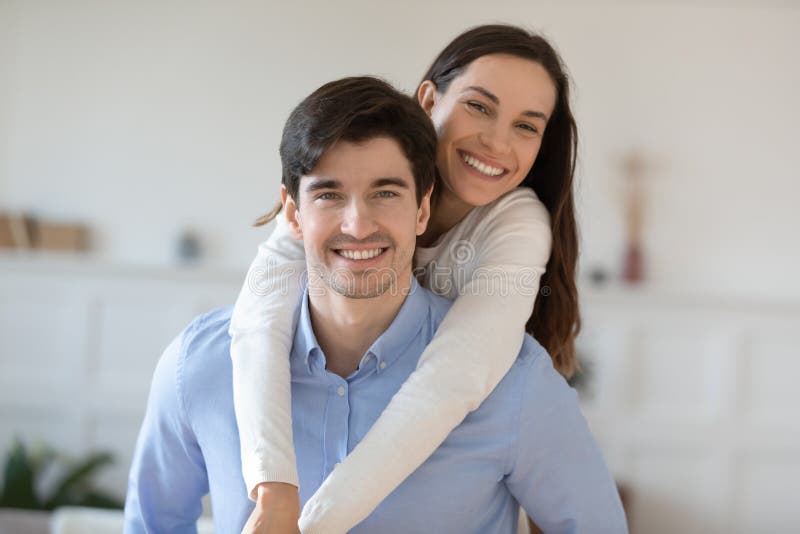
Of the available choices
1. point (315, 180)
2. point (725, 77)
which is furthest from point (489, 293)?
point (725, 77)

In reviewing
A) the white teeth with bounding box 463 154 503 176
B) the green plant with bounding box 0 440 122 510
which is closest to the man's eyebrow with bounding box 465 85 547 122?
the white teeth with bounding box 463 154 503 176

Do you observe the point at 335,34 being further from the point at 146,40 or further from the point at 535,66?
the point at 535,66

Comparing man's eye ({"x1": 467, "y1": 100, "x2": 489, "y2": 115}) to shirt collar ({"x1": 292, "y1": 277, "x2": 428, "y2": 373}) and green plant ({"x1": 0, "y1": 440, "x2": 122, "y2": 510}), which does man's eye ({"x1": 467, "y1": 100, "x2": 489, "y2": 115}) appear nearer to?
shirt collar ({"x1": 292, "y1": 277, "x2": 428, "y2": 373})

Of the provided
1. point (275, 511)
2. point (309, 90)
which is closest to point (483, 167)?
point (275, 511)

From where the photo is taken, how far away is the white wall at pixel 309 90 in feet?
15.8

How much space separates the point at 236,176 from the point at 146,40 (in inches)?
35.4

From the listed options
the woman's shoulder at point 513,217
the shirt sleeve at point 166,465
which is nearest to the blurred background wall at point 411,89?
the woman's shoulder at point 513,217

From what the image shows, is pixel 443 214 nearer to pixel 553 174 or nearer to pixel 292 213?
pixel 553 174

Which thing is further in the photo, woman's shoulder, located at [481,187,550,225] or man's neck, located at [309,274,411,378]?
woman's shoulder, located at [481,187,550,225]

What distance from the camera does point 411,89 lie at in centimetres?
504

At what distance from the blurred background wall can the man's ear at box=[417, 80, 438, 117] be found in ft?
9.57

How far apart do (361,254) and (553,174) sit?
646 millimetres

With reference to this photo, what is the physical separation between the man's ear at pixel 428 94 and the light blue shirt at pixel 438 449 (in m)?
0.48

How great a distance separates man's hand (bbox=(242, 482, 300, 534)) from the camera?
1.25 m
